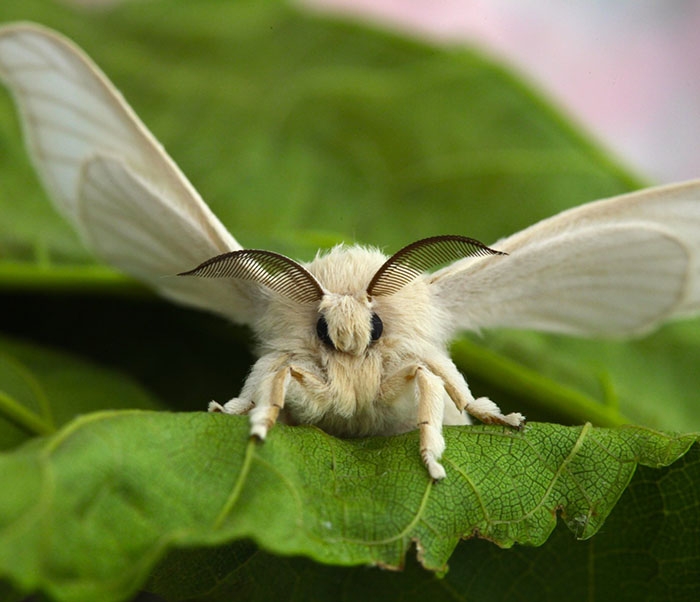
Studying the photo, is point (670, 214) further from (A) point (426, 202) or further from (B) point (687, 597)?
(A) point (426, 202)

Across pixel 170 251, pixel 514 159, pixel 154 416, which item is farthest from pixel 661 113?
pixel 154 416

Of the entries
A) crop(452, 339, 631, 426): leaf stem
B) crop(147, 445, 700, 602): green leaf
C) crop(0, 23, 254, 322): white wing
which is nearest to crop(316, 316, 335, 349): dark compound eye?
crop(0, 23, 254, 322): white wing

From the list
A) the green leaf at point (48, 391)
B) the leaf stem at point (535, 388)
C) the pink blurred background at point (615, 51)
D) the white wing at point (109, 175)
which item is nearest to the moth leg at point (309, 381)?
the white wing at point (109, 175)

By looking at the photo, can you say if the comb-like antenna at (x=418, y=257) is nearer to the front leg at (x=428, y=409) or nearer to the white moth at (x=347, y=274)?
the white moth at (x=347, y=274)

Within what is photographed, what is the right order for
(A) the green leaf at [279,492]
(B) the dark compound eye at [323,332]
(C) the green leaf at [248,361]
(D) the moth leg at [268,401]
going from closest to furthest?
(A) the green leaf at [279,492]
(C) the green leaf at [248,361]
(D) the moth leg at [268,401]
(B) the dark compound eye at [323,332]

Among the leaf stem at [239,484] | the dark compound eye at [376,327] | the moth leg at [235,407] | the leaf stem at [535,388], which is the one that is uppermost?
the dark compound eye at [376,327]

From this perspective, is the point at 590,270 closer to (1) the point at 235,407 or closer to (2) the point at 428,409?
(2) the point at 428,409
